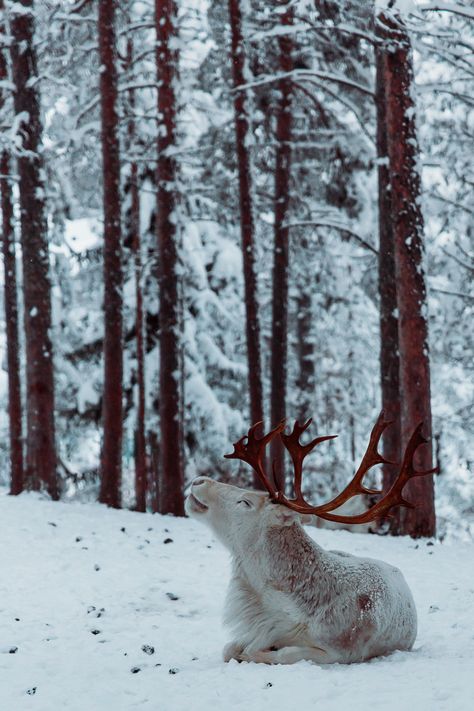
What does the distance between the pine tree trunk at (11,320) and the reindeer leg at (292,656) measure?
1407 centimetres

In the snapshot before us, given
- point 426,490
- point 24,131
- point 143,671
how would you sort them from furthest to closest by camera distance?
point 24,131
point 426,490
point 143,671

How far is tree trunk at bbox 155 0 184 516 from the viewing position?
1438 cm

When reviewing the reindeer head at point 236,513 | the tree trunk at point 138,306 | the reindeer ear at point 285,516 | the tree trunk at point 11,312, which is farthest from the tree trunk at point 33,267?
the reindeer ear at point 285,516

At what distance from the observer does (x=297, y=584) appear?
561 cm

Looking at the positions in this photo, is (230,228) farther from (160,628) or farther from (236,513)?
(236,513)

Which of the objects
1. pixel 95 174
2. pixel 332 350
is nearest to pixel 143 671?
pixel 95 174

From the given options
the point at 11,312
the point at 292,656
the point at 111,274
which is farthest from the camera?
the point at 11,312

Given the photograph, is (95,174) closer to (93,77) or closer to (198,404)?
(93,77)

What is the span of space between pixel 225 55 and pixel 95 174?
4.77 meters

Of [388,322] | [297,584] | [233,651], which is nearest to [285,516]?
[297,584]

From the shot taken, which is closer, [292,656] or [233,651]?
[292,656]

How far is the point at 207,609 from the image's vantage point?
7.51 m

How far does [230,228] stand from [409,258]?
13735mm

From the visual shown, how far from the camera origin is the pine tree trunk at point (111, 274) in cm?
1439
